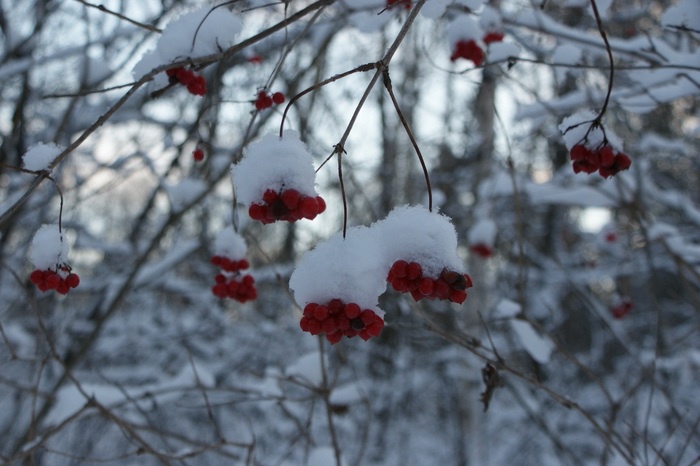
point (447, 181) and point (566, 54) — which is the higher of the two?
point (447, 181)

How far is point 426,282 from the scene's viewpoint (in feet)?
3.35

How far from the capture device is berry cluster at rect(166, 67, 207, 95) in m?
1.59

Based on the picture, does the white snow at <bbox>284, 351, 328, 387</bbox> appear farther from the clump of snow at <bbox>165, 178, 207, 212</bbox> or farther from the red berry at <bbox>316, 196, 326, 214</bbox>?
the red berry at <bbox>316, 196, 326, 214</bbox>

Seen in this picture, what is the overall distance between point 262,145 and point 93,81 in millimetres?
2698

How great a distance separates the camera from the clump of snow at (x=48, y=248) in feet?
4.54

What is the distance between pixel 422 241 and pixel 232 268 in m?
1.09

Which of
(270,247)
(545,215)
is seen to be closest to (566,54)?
(545,215)

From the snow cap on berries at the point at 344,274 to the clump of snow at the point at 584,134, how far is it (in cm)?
77

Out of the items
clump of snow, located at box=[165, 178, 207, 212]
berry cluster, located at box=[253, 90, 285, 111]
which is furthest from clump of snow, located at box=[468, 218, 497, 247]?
berry cluster, located at box=[253, 90, 285, 111]

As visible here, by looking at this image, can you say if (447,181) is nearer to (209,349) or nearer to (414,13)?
(209,349)

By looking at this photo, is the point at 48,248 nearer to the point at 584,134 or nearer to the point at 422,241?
the point at 422,241

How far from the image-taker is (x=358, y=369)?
8.66 metres

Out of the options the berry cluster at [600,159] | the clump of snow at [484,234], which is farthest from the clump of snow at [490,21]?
the clump of snow at [484,234]

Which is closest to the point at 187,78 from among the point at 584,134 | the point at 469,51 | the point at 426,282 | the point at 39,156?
the point at 39,156
